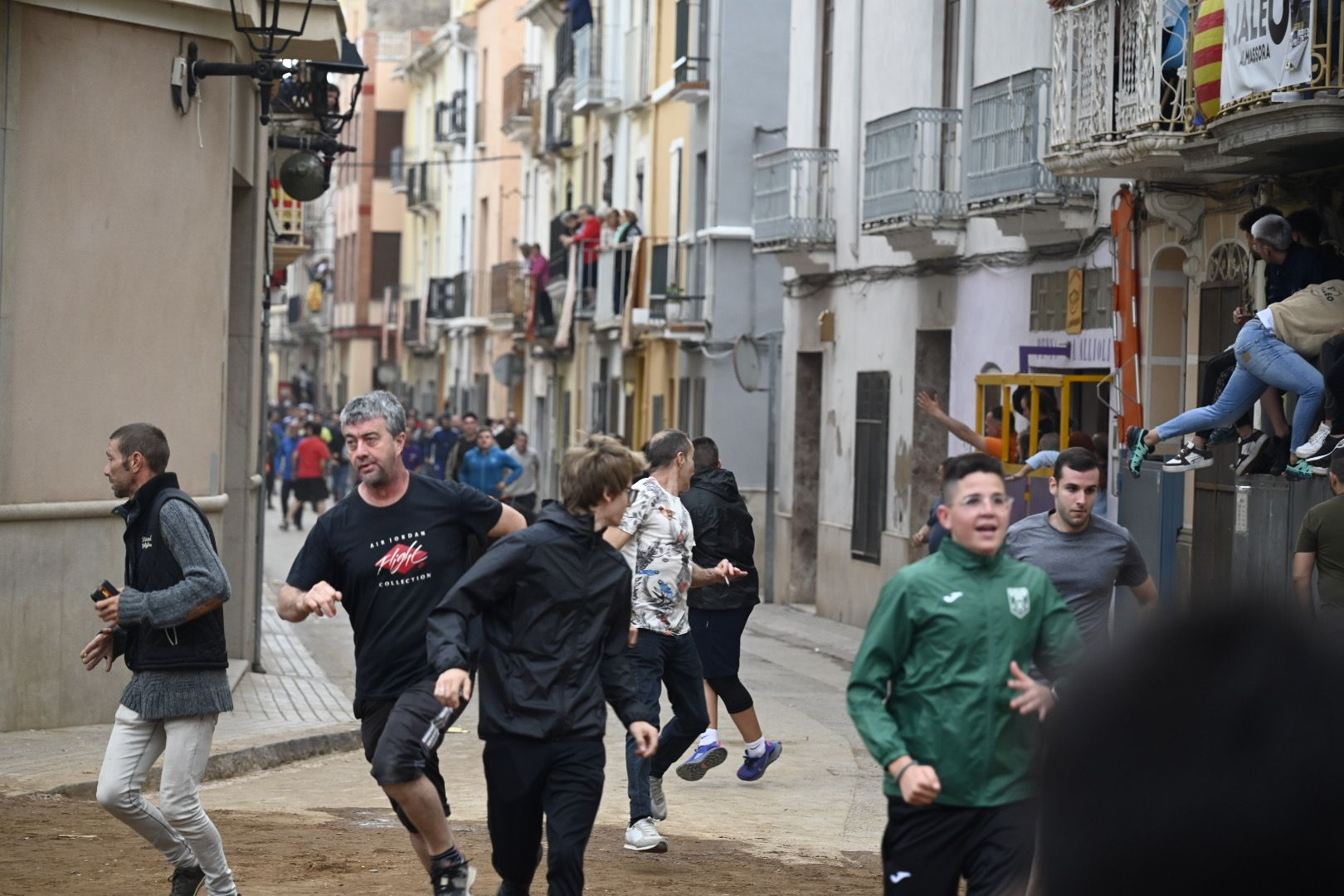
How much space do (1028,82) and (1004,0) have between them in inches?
64.3

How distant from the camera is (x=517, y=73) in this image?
161ft

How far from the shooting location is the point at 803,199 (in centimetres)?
2434

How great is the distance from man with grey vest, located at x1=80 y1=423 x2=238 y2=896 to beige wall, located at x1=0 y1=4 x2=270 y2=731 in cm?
448

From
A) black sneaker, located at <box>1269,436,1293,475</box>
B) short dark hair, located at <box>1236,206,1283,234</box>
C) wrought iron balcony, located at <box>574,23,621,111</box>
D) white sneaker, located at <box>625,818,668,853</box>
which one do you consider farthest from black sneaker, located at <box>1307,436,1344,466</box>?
wrought iron balcony, located at <box>574,23,621,111</box>

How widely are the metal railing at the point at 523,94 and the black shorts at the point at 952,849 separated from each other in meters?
43.4

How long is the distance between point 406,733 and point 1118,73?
32.1ft

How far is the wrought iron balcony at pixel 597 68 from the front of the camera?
37781 millimetres

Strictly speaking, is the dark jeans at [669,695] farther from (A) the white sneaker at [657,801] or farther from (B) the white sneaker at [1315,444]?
(B) the white sneaker at [1315,444]

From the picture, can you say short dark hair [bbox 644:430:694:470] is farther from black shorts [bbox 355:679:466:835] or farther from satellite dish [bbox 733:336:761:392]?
satellite dish [bbox 733:336:761:392]

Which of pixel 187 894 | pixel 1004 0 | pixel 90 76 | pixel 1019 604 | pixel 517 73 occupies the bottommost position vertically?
pixel 187 894

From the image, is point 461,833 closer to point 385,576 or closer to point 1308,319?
point 385,576

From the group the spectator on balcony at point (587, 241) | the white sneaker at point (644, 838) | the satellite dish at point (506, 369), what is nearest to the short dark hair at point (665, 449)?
the white sneaker at point (644, 838)

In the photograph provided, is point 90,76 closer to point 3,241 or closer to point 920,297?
point 3,241

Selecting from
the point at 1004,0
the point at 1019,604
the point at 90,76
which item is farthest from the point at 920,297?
the point at 1019,604
